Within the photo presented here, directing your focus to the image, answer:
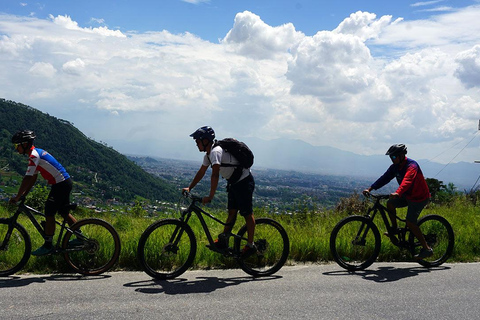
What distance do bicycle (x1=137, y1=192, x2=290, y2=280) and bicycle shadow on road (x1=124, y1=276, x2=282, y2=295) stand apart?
0.21 metres

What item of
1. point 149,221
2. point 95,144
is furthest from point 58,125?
point 149,221

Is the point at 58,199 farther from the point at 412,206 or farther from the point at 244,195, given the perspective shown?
the point at 412,206

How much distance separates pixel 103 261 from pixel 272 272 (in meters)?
2.52

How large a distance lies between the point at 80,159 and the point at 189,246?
110 metres

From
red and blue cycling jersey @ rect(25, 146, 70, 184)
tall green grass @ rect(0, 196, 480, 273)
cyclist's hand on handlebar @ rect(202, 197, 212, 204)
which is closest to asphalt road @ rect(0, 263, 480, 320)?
tall green grass @ rect(0, 196, 480, 273)

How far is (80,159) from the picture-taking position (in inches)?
4267

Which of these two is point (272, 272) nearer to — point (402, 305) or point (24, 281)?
point (402, 305)

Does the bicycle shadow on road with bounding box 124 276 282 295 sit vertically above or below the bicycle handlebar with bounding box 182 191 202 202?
below

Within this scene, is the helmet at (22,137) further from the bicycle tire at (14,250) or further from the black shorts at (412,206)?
the black shorts at (412,206)

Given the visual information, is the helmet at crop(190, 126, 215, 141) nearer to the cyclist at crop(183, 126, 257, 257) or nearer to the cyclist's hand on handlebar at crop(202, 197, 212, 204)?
the cyclist at crop(183, 126, 257, 257)

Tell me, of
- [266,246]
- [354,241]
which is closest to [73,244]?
[266,246]

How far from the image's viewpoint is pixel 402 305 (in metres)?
4.93

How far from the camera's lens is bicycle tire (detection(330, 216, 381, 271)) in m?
6.77

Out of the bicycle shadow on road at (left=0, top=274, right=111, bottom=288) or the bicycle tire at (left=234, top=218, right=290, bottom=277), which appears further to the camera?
the bicycle tire at (left=234, top=218, right=290, bottom=277)
